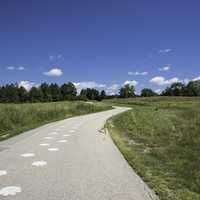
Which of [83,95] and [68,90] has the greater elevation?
[68,90]

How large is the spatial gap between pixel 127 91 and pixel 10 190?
10917 centimetres

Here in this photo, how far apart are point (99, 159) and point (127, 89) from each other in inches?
4203

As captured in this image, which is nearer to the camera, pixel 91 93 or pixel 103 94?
pixel 91 93

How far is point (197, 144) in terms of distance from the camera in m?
8.77

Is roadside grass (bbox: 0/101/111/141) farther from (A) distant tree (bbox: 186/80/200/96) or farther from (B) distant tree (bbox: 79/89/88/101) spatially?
(A) distant tree (bbox: 186/80/200/96)

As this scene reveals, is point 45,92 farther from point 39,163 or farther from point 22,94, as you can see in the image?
point 39,163

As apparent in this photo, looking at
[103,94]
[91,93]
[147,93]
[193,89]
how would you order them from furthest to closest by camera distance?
[147,93] < [103,94] < [91,93] < [193,89]

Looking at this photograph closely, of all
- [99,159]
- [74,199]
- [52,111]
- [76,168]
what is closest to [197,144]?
[99,159]

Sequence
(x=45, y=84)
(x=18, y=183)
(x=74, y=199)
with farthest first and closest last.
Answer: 1. (x=45, y=84)
2. (x=18, y=183)
3. (x=74, y=199)

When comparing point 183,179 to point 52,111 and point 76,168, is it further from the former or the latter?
point 52,111

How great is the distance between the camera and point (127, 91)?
367ft

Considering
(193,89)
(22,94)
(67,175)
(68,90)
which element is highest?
(68,90)

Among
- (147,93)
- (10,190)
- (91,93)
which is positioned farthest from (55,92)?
(10,190)

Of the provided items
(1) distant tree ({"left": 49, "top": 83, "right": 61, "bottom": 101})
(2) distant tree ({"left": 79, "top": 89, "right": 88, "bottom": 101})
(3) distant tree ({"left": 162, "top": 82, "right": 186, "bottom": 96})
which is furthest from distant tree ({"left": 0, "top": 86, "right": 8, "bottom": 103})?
(3) distant tree ({"left": 162, "top": 82, "right": 186, "bottom": 96})
